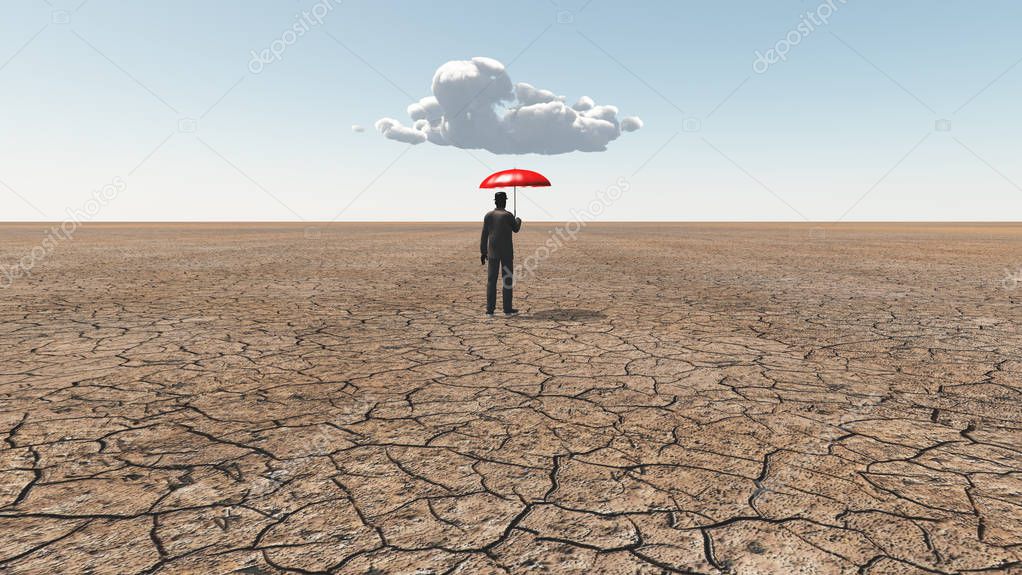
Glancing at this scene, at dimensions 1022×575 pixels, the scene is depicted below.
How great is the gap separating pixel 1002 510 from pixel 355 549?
2.70m

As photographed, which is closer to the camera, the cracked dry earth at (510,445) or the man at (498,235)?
the cracked dry earth at (510,445)

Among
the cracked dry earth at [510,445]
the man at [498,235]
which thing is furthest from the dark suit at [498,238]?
the cracked dry earth at [510,445]

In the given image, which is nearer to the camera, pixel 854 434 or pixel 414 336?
pixel 854 434

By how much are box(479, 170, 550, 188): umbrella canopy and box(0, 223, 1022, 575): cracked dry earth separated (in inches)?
66.5

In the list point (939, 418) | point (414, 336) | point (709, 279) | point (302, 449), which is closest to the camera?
point (302, 449)

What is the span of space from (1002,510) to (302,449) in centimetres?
329

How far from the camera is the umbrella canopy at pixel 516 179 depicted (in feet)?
23.1

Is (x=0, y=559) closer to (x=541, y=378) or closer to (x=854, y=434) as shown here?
(x=541, y=378)

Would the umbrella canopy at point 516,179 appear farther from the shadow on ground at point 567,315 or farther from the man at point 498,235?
the shadow on ground at point 567,315

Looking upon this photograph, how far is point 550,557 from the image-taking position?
7.11 feet

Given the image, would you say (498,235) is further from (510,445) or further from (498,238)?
(510,445)

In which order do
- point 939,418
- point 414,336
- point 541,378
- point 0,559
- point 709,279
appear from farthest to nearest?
point 709,279, point 414,336, point 541,378, point 939,418, point 0,559

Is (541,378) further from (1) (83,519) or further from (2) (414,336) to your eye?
(1) (83,519)

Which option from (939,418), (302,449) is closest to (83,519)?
(302,449)
